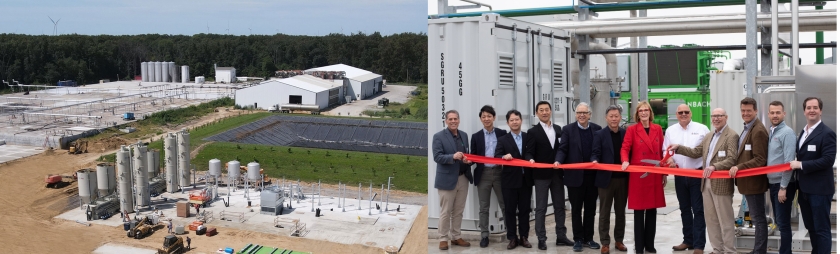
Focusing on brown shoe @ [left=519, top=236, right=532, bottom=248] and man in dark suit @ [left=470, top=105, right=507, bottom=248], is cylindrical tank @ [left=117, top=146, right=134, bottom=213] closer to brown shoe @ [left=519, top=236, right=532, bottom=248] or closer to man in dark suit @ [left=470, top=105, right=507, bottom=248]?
man in dark suit @ [left=470, top=105, right=507, bottom=248]

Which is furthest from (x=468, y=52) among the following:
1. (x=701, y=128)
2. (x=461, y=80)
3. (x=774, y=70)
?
(x=774, y=70)

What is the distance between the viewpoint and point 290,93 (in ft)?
40.3

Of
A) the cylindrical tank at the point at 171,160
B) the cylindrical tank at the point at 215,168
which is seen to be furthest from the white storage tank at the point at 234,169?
the cylindrical tank at the point at 171,160

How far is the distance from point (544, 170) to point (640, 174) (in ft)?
2.45

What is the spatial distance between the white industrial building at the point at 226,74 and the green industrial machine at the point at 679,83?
10.3 meters

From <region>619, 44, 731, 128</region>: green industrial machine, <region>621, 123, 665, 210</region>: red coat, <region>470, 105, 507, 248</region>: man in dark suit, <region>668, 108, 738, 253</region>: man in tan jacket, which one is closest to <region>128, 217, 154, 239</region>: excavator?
<region>470, 105, 507, 248</region>: man in dark suit

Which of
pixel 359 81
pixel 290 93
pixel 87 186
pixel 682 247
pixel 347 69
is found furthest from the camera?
pixel 359 81

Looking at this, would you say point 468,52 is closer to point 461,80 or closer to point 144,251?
point 461,80

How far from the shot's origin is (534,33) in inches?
294

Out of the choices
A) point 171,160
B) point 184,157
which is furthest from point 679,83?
point 171,160

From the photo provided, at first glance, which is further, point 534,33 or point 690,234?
point 534,33

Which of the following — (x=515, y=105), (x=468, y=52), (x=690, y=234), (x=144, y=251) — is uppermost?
(x=468, y=52)

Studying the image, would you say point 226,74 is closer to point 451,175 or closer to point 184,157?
point 184,157

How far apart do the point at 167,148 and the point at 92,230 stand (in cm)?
215
